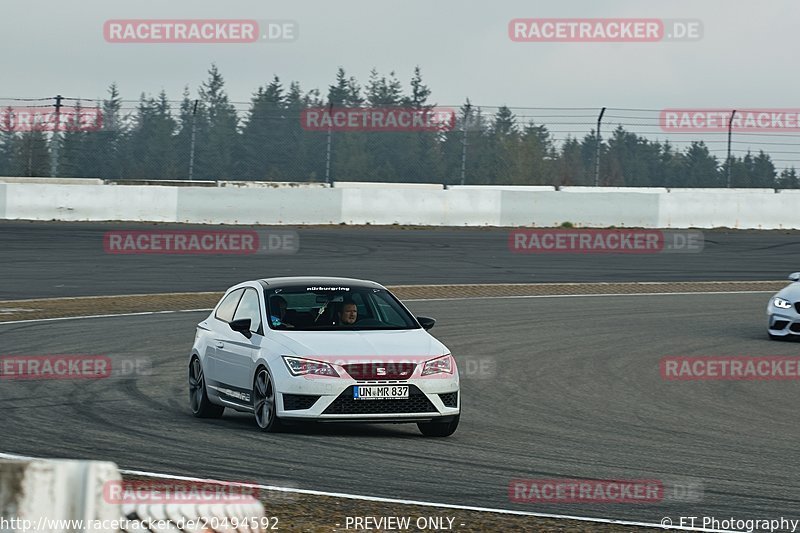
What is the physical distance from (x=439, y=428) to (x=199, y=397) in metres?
2.41

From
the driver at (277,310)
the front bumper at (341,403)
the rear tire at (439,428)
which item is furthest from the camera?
the driver at (277,310)

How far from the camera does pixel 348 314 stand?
35.3 ft

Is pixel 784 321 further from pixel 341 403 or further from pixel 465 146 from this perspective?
pixel 465 146

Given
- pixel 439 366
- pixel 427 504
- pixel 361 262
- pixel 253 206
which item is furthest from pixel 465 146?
pixel 427 504

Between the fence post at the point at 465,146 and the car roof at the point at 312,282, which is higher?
the fence post at the point at 465,146

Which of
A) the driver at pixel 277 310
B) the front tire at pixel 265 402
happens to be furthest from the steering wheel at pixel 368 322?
the front tire at pixel 265 402

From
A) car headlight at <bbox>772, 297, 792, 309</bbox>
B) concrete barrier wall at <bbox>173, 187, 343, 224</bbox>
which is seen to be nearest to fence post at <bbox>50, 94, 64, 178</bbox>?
concrete barrier wall at <bbox>173, 187, 343, 224</bbox>

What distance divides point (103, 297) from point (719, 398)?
12.8m

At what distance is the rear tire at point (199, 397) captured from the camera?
11.2 metres

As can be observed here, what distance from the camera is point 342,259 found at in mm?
27328

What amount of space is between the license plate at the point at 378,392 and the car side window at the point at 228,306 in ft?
6.95

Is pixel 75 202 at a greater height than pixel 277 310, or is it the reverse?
pixel 75 202

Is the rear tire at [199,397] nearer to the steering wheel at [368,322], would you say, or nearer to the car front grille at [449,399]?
the steering wheel at [368,322]

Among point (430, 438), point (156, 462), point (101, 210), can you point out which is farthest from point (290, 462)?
point (101, 210)
